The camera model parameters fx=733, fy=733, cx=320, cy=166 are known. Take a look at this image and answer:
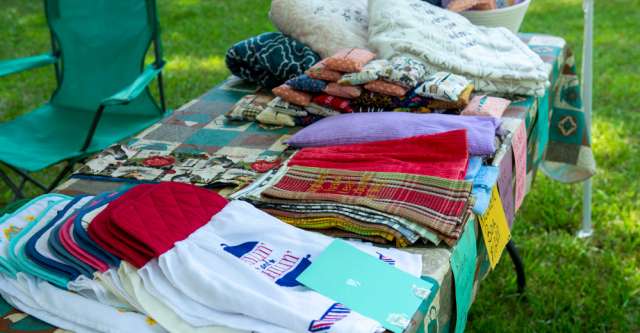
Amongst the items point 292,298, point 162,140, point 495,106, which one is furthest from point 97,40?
point 292,298

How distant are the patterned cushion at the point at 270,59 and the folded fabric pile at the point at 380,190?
2.17 feet

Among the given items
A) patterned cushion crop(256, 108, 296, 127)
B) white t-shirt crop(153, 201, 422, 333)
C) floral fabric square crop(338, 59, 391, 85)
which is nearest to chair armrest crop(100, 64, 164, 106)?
patterned cushion crop(256, 108, 296, 127)

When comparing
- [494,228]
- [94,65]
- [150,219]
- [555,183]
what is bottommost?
[555,183]

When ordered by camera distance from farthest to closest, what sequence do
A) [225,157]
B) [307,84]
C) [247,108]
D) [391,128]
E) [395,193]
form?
[247,108]
[307,84]
[225,157]
[391,128]
[395,193]

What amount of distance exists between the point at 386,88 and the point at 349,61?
0.16 m

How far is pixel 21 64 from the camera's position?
3.25 metres

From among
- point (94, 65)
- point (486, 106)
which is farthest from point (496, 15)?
point (94, 65)

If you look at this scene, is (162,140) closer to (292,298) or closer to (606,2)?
(292,298)

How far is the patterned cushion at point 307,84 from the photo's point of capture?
221 cm

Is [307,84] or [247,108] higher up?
[307,84]

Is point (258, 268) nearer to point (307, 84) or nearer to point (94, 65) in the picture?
point (307, 84)

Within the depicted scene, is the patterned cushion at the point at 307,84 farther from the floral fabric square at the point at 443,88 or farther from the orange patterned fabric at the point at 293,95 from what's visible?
the floral fabric square at the point at 443,88

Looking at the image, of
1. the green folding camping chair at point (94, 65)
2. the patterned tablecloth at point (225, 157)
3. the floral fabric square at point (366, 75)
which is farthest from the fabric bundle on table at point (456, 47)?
the green folding camping chair at point (94, 65)

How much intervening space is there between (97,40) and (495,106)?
212 centimetres
